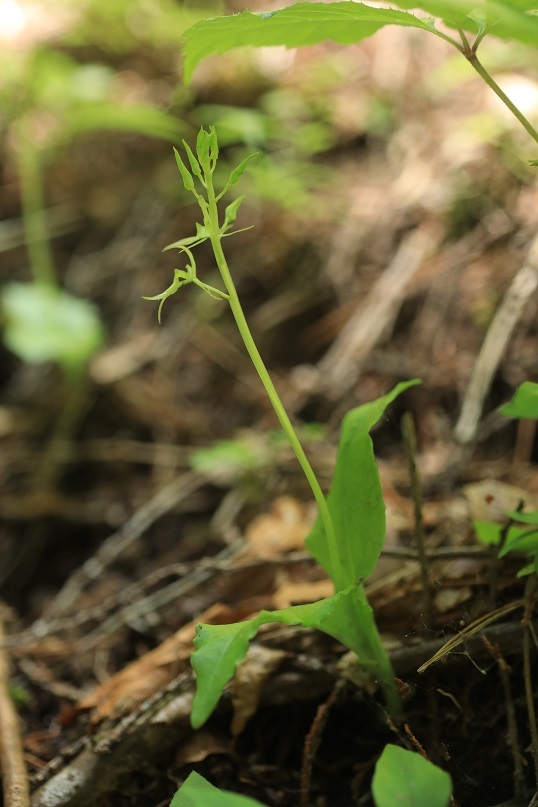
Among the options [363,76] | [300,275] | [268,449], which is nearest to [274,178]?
[300,275]

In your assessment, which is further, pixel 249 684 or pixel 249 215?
pixel 249 215

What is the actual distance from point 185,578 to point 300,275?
139 cm

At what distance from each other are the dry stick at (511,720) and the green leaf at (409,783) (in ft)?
0.81

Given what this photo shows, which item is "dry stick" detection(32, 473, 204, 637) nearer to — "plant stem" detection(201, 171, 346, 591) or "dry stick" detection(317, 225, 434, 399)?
"dry stick" detection(317, 225, 434, 399)

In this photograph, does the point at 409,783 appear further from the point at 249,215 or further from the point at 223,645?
the point at 249,215

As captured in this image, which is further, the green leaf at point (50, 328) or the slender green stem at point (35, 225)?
the slender green stem at point (35, 225)

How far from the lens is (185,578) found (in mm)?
1608

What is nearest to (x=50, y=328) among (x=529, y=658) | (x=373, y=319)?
(x=373, y=319)

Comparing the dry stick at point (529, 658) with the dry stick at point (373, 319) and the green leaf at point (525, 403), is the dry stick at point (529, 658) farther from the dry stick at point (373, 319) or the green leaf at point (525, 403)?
the dry stick at point (373, 319)

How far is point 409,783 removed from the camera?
0.74 metres

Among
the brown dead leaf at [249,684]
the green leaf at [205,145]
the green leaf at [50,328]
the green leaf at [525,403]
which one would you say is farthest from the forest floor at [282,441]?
the green leaf at [205,145]

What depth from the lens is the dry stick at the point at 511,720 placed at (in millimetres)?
924

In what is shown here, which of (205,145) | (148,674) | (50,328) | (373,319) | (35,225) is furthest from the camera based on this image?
(35,225)

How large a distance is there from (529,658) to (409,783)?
38 cm
